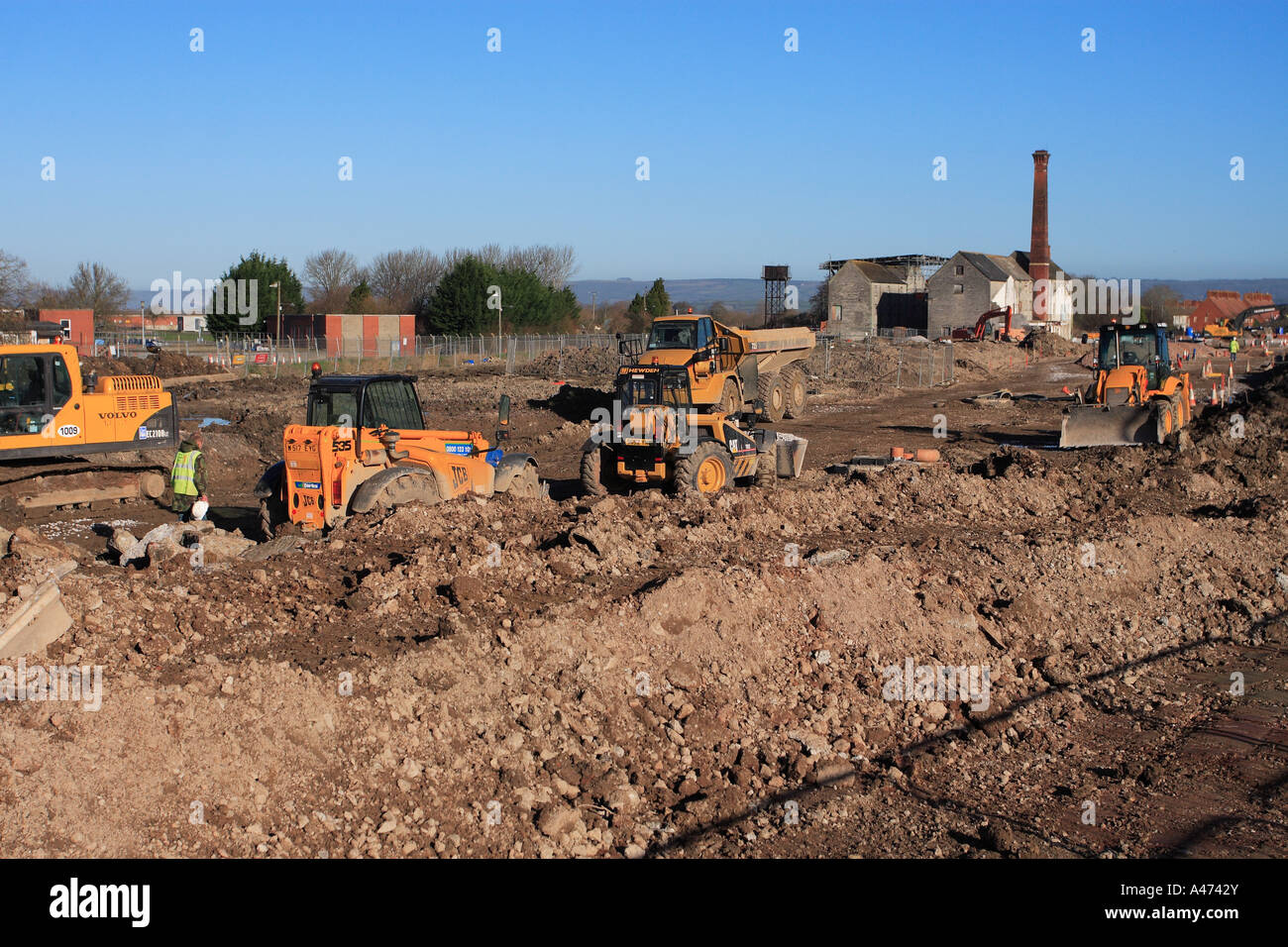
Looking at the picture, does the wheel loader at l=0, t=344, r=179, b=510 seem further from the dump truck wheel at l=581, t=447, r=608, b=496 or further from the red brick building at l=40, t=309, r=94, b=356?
the red brick building at l=40, t=309, r=94, b=356

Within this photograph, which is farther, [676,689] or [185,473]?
[185,473]

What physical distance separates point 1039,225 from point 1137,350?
46531 mm

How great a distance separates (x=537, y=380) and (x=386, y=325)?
2799 cm

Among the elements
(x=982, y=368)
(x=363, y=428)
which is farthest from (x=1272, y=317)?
(x=363, y=428)

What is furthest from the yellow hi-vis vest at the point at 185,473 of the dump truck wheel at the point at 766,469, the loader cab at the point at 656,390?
the dump truck wheel at the point at 766,469

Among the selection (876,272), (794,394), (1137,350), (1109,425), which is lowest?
(1109,425)

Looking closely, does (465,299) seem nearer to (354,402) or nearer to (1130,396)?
(1130,396)

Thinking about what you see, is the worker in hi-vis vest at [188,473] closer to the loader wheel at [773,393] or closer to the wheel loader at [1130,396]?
the loader wheel at [773,393]

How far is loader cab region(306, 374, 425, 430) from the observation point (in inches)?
452

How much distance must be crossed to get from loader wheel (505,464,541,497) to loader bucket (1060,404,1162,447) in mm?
11917

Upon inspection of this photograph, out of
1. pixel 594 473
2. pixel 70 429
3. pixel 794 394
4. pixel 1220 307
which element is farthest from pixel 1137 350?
pixel 1220 307

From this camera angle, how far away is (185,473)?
1377 centimetres

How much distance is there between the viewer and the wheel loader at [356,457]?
37.5 ft
